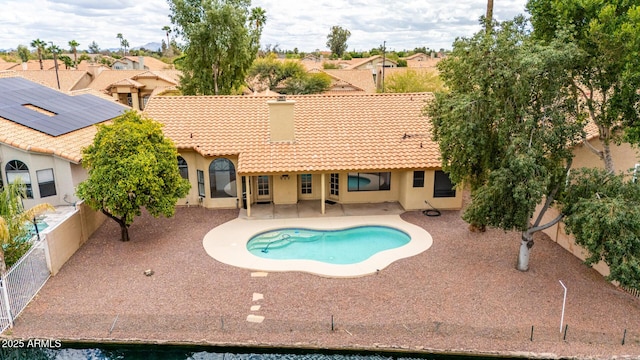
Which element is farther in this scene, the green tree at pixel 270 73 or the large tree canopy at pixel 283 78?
the green tree at pixel 270 73

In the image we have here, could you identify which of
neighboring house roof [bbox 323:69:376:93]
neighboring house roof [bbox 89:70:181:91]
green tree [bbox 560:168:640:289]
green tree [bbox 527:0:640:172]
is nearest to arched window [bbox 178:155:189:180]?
green tree [bbox 527:0:640:172]

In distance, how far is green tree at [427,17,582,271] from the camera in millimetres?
13133

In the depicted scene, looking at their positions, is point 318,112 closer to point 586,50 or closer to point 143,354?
point 586,50

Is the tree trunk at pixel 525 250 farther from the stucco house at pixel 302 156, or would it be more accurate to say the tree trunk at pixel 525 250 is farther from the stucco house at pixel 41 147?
the stucco house at pixel 41 147

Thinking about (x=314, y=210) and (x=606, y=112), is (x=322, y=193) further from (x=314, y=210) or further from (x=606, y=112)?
(x=606, y=112)

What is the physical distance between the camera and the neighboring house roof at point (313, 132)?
2145 cm

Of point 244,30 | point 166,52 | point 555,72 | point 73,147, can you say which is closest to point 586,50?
point 555,72

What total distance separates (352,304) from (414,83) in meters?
33.7

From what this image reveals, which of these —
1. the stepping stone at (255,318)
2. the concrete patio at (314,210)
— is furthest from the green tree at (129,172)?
the stepping stone at (255,318)

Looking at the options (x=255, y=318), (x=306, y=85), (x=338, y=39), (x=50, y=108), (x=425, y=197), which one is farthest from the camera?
(x=338, y=39)

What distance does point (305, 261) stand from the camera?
1698 cm

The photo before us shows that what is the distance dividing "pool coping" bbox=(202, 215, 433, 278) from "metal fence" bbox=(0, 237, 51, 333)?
547 centimetres

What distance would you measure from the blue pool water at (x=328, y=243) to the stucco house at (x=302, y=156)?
225 centimetres

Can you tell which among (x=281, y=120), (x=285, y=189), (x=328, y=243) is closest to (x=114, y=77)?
(x=281, y=120)
